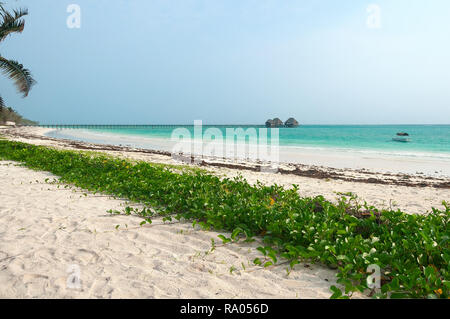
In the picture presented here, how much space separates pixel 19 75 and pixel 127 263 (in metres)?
14.6

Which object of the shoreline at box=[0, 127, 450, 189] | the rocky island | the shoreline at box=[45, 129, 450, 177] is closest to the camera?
the shoreline at box=[0, 127, 450, 189]

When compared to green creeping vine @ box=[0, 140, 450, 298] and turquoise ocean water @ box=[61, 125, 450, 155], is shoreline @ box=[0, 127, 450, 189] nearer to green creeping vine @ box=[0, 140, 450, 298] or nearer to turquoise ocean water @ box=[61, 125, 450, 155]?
green creeping vine @ box=[0, 140, 450, 298]

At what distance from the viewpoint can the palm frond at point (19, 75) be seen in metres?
13.8

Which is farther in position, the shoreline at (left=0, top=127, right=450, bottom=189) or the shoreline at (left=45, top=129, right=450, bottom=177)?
the shoreline at (left=45, top=129, right=450, bottom=177)

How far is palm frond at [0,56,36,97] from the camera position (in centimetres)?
1377

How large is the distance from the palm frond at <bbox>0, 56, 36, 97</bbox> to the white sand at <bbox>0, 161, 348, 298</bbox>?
1176cm

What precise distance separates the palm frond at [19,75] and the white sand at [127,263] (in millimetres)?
11759

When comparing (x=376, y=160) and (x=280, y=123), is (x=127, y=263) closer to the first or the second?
(x=376, y=160)

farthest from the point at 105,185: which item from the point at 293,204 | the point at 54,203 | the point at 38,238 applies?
the point at 293,204

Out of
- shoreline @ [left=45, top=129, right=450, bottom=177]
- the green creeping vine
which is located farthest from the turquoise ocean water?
the green creeping vine

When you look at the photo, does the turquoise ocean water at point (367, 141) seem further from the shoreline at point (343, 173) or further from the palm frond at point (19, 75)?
the palm frond at point (19, 75)

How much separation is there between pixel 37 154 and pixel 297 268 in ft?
35.8

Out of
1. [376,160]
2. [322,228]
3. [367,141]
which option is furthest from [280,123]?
[322,228]

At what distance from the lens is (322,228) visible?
3600 millimetres
